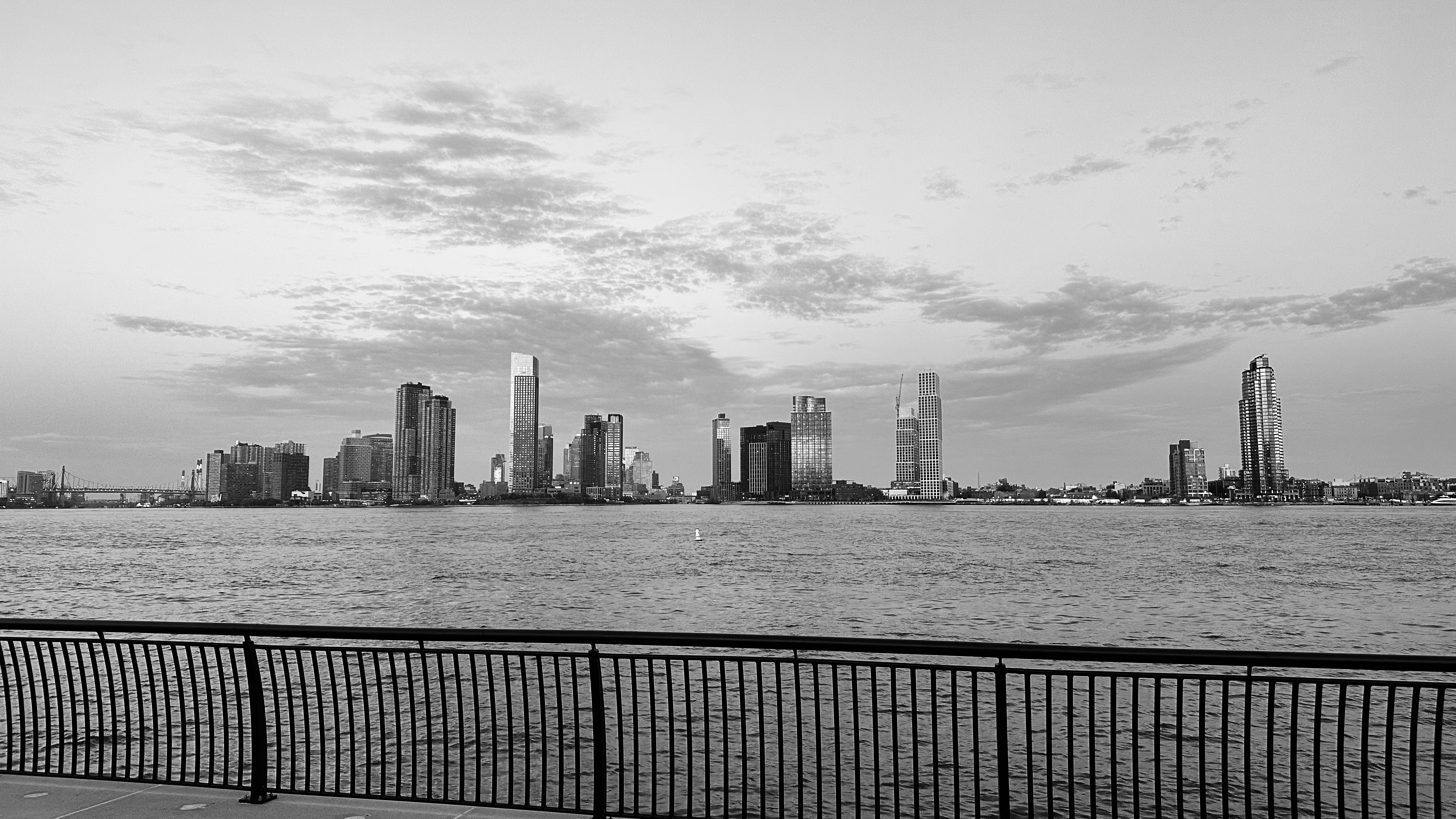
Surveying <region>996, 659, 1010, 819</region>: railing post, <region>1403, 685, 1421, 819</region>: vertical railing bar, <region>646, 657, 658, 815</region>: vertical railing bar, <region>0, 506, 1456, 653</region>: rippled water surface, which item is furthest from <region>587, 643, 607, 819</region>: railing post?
<region>0, 506, 1456, 653</region>: rippled water surface

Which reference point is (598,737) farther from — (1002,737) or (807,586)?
(807,586)

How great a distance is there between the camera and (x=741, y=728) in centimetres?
1087

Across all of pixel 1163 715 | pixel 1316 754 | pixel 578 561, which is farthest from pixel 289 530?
pixel 1316 754

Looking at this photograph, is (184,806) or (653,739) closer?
(184,806)

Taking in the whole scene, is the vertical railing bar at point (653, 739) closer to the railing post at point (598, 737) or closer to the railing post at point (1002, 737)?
the railing post at point (598, 737)

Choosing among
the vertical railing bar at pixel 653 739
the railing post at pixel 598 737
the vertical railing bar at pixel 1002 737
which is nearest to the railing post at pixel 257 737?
the railing post at pixel 598 737

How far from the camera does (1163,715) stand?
19484 millimetres

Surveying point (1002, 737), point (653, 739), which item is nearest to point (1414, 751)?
point (1002, 737)

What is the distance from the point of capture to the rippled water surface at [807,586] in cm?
3734

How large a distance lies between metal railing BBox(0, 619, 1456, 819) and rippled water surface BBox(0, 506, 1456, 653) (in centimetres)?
1097

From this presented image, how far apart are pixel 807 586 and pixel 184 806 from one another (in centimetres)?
4777

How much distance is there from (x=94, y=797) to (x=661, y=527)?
6070 inches

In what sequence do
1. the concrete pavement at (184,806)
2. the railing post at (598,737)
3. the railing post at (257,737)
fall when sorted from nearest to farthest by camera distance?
the railing post at (598,737) < the concrete pavement at (184,806) < the railing post at (257,737)

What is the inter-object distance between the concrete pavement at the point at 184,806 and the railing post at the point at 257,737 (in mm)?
66
